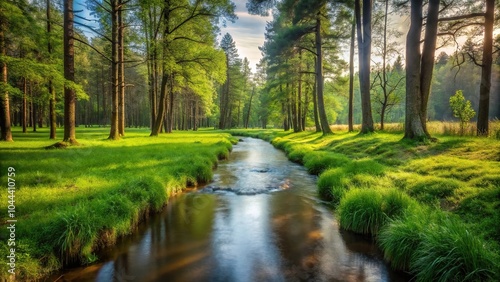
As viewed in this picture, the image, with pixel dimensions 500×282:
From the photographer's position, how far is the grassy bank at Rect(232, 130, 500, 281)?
3.70m

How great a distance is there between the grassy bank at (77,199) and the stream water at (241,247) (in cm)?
37

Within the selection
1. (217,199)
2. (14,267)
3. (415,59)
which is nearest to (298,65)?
(415,59)

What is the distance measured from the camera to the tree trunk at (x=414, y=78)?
38.2ft

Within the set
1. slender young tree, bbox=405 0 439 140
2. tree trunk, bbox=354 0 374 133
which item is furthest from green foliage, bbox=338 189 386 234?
tree trunk, bbox=354 0 374 133

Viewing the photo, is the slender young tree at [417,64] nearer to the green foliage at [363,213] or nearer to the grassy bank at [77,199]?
the green foliage at [363,213]

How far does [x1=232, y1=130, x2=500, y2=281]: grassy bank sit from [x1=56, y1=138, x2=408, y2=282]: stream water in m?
0.52

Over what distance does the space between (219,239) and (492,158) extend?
28.2ft

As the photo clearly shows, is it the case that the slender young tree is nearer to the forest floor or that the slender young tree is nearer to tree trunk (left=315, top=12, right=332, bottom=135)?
the forest floor

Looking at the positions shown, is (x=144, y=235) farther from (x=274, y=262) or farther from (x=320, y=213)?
(x=320, y=213)

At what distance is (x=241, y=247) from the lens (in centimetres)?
556

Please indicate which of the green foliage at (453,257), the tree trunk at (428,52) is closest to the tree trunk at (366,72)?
the tree trunk at (428,52)

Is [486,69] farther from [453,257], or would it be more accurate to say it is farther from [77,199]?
[77,199]

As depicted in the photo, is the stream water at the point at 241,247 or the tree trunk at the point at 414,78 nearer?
the stream water at the point at 241,247

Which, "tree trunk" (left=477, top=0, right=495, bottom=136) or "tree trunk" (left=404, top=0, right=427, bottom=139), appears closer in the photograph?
"tree trunk" (left=404, top=0, right=427, bottom=139)
